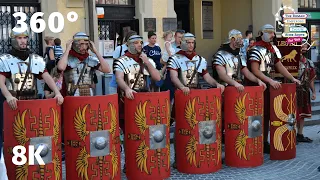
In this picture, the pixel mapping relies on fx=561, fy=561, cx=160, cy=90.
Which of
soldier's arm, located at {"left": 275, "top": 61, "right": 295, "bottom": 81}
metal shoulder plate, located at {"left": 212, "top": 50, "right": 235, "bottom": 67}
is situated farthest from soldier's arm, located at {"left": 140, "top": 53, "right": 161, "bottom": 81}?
soldier's arm, located at {"left": 275, "top": 61, "right": 295, "bottom": 81}

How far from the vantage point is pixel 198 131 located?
6.91 metres

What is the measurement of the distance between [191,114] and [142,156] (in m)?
0.82

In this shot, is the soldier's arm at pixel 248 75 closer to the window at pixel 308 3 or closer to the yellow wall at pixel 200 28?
the yellow wall at pixel 200 28

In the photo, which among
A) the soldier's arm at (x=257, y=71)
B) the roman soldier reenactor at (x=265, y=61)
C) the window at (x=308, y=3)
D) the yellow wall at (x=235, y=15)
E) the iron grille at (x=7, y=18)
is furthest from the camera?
the window at (x=308, y=3)

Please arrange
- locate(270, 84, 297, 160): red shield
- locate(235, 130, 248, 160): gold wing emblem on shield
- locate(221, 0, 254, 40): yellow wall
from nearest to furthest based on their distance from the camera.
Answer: locate(235, 130, 248, 160): gold wing emblem on shield < locate(270, 84, 297, 160): red shield < locate(221, 0, 254, 40): yellow wall

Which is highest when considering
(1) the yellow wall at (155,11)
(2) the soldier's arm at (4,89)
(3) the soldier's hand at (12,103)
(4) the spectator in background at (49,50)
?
(1) the yellow wall at (155,11)

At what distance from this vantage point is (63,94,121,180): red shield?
5930mm

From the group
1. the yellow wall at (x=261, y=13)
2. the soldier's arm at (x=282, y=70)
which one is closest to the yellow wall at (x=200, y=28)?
the yellow wall at (x=261, y=13)

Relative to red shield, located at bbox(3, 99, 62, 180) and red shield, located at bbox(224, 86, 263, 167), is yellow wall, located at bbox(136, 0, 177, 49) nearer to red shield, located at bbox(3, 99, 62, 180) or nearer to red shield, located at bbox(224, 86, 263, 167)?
red shield, located at bbox(224, 86, 263, 167)

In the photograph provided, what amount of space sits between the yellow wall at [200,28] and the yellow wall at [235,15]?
0.52 ft

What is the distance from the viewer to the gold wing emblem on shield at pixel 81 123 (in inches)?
233

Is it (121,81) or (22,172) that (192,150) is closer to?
(121,81)

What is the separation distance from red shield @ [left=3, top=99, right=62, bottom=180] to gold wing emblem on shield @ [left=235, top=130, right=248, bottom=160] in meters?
2.55

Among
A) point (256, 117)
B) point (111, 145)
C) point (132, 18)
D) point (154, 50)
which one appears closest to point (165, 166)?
point (111, 145)
